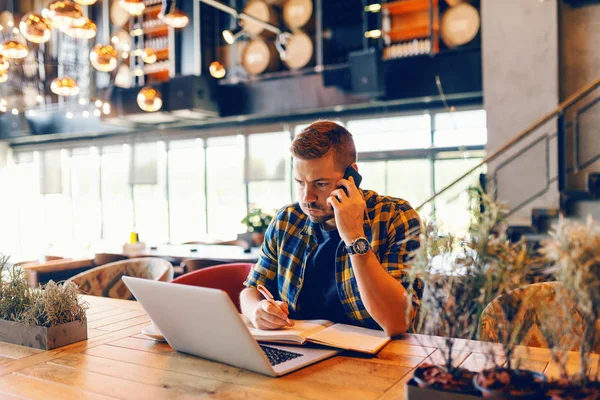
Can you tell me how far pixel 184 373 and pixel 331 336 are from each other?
0.46 meters

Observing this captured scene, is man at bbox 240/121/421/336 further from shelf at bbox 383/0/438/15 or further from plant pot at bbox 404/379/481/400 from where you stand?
shelf at bbox 383/0/438/15

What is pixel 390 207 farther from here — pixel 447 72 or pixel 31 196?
pixel 31 196

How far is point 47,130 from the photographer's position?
10.7m

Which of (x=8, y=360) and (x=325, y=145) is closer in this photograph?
(x=8, y=360)

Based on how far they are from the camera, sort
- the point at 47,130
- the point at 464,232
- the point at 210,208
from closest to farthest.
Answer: the point at 464,232 → the point at 210,208 → the point at 47,130

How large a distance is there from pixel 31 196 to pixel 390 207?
511 inches

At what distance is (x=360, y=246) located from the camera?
174 cm

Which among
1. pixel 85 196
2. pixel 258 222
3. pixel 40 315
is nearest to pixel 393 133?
pixel 258 222

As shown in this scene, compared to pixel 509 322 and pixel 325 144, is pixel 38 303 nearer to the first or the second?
pixel 325 144

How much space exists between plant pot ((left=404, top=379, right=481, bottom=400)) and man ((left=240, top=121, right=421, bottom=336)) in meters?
0.65

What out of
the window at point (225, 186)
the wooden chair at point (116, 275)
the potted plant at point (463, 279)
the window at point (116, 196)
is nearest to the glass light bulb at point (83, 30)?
the wooden chair at point (116, 275)

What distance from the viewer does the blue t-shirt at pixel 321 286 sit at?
2.01 m

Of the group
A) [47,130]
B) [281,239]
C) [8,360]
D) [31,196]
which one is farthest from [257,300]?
[31,196]

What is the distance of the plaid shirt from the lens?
6.28 feet
